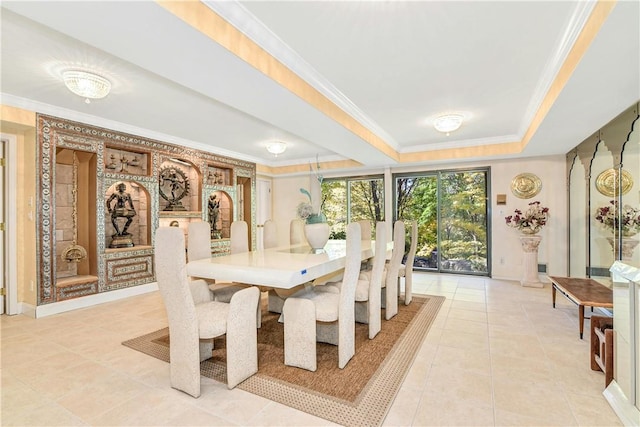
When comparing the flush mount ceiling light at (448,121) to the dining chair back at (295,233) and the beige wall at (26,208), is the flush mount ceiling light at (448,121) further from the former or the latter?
the beige wall at (26,208)

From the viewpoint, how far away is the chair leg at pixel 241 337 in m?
2.05

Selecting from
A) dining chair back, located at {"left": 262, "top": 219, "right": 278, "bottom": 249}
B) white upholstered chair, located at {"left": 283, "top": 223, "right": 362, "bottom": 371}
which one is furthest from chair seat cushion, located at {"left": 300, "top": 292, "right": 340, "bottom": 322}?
dining chair back, located at {"left": 262, "top": 219, "right": 278, "bottom": 249}

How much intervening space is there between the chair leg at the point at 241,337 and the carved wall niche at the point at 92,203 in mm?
3036

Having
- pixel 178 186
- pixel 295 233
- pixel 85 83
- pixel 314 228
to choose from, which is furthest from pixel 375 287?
pixel 178 186

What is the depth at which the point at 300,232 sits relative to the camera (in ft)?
14.2

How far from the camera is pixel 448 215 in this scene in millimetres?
6082

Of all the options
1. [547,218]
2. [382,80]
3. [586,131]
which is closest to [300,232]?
[382,80]

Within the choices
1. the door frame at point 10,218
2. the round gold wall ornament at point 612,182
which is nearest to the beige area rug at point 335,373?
the door frame at point 10,218

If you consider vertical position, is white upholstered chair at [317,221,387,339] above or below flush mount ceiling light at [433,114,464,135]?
below

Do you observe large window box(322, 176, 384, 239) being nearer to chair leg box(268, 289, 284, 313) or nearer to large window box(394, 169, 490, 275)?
large window box(394, 169, 490, 275)

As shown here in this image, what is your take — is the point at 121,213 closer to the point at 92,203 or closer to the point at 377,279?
the point at 92,203

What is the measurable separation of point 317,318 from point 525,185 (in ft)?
16.2

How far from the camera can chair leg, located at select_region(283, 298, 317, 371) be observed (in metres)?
2.25

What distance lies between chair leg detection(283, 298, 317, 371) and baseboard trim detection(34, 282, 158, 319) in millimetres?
3185
